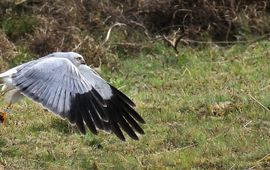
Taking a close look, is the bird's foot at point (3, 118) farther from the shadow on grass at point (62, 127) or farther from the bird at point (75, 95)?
the bird at point (75, 95)

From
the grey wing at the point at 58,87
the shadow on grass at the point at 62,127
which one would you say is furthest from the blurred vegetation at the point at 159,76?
the grey wing at the point at 58,87

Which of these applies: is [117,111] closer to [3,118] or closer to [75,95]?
[75,95]

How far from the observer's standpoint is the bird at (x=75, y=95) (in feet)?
18.1

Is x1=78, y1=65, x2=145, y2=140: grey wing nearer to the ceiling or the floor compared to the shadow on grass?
nearer to the ceiling

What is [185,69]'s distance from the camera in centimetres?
898

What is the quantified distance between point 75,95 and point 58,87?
6.1 inches

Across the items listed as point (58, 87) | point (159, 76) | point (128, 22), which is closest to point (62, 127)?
point (58, 87)

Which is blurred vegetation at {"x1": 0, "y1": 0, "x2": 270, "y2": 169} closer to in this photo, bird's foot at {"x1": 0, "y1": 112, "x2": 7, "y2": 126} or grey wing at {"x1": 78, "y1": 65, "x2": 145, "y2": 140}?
bird's foot at {"x1": 0, "y1": 112, "x2": 7, "y2": 126}

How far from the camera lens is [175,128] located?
21.8ft

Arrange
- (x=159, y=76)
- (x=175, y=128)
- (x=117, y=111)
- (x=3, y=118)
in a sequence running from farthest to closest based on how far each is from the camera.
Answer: (x=159, y=76) → (x=3, y=118) → (x=175, y=128) → (x=117, y=111)

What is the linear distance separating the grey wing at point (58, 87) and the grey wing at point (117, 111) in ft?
0.36

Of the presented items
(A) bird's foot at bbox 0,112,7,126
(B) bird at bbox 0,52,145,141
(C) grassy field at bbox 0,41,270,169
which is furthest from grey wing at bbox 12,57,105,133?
(A) bird's foot at bbox 0,112,7,126

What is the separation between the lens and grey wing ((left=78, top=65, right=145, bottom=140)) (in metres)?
5.63

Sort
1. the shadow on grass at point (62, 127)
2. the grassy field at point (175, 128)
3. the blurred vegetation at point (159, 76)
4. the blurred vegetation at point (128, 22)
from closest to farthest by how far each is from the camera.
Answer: the grassy field at point (175, 128) → the blurred vegetation at point (159, 76) → the shadow on grass at point (62, 127) → the blurred vegetation at point (128, 22)
